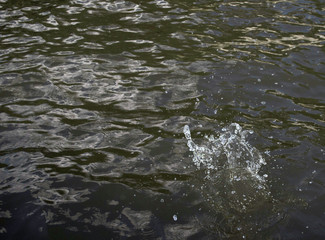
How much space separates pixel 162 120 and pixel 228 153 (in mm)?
972

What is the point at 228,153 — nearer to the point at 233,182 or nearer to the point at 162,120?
the point at 233,182

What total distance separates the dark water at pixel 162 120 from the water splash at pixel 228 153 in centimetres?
2

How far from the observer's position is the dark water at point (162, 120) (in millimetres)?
3898

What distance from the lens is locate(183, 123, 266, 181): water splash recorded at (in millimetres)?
4512

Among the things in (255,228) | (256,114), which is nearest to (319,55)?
(256,114)

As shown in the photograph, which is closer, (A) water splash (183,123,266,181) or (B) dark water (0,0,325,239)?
(B) dark water (0,0,325,239)

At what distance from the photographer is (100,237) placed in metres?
3.67

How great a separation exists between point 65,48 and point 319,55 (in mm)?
3859

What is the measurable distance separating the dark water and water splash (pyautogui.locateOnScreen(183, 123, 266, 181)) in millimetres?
16

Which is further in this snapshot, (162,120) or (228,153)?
(162,120)

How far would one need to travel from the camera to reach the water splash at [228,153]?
4.51 m

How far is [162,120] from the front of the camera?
527 cm

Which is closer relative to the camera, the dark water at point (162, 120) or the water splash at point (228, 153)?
the dark water at point (162, 120)

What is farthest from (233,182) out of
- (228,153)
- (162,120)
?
(162,120)
